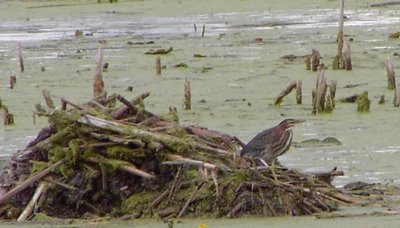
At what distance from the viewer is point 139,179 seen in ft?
16.2

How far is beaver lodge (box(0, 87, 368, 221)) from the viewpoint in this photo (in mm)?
4695

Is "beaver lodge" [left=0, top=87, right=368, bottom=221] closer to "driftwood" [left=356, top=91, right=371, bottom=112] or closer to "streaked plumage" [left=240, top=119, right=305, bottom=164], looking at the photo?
"streaked plumage" [left=240, top=119, right=305, bottom=164]

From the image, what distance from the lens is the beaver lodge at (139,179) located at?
4695 mm

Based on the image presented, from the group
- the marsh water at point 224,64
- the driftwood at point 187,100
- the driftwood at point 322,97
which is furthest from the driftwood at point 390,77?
the driftwood at point 187,100

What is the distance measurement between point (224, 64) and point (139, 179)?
543cm

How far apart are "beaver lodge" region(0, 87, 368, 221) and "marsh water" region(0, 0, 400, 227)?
865mm

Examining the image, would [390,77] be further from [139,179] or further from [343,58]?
[139,179]

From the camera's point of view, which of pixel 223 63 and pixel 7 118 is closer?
pixel 7 118

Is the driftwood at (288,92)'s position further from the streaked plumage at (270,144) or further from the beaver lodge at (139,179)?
the beaver lodge at (139,179)

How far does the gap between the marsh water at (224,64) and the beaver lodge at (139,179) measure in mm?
865

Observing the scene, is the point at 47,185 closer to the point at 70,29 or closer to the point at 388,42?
the point at 388,42

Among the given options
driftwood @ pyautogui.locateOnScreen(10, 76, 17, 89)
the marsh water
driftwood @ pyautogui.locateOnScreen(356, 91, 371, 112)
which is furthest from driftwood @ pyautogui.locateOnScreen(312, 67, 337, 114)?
driftwood @ pyautogui.locateOnScreen(10, 76, 17, 89)

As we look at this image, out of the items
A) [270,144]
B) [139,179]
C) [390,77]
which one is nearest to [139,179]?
[139,179]

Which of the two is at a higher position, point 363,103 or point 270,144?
point 270,144
